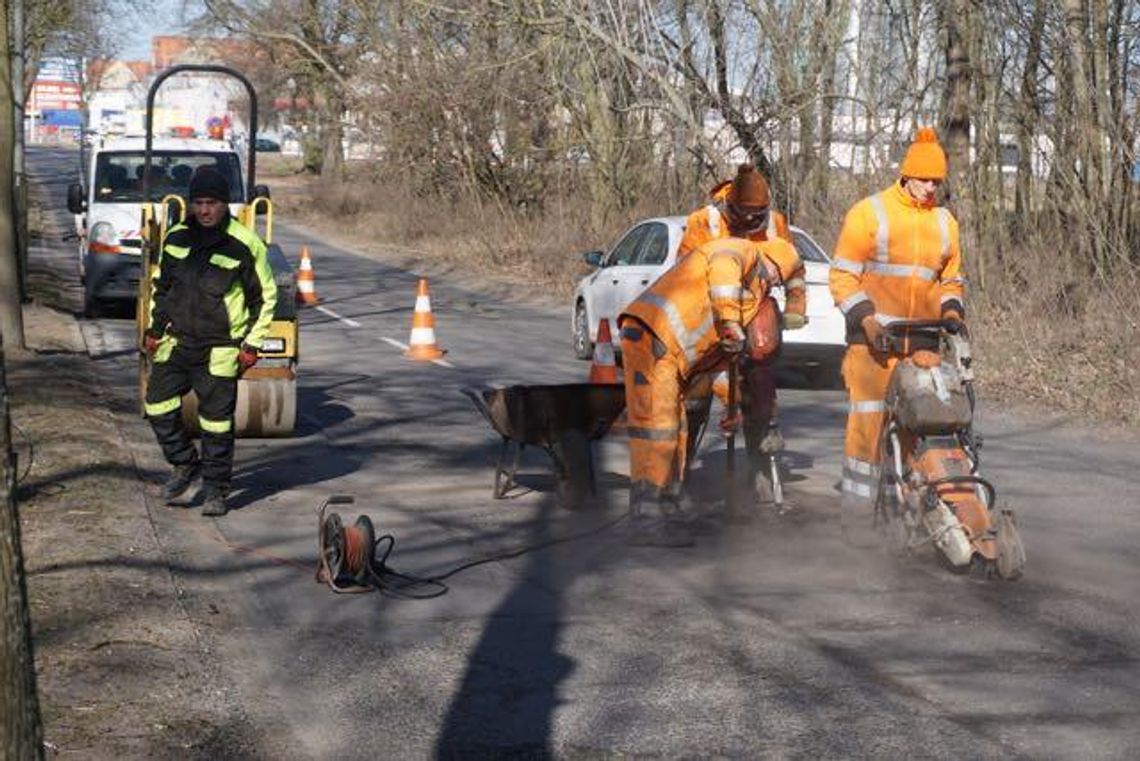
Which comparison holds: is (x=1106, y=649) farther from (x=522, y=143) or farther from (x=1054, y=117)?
(x=522, y=143)

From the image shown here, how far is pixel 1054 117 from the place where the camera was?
19.7 metres

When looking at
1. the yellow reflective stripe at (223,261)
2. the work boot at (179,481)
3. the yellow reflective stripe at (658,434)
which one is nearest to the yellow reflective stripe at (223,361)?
the yellow reflective stripe at (223,261)

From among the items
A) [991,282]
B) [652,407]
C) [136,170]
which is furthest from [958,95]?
[652,407]

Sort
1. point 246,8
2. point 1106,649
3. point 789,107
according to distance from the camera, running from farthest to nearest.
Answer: point 246,8, point 789,107, point 1106,649

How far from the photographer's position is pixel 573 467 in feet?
33.7

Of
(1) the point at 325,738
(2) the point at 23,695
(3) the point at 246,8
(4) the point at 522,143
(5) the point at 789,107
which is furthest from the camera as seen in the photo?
(3) the point at 246,8

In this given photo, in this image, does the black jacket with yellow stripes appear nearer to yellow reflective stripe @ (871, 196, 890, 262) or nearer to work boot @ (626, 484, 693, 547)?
work boot @ (626, 484, 693, 547)

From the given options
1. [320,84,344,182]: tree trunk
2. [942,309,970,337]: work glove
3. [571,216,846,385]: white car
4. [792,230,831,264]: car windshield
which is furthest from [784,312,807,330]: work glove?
[320,84,344,182]: tree trunk

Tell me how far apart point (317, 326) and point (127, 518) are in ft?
41.8

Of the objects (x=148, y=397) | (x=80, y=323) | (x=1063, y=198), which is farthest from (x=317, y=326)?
(x=148, y=397)

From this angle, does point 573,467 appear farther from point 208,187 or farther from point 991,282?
point 991,282

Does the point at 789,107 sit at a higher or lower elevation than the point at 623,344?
higher

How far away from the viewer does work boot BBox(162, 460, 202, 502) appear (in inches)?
397

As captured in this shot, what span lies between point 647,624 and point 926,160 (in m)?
2.90
